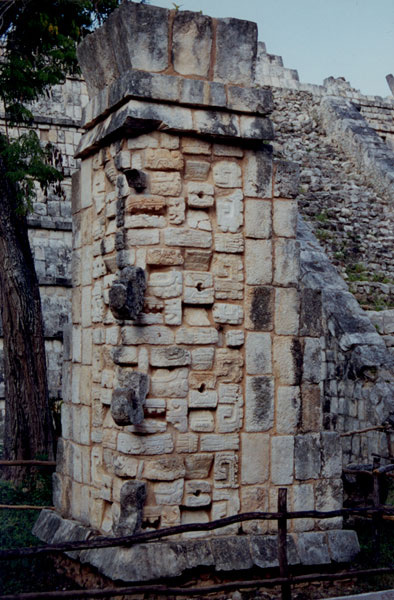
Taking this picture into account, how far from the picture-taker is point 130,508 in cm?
520

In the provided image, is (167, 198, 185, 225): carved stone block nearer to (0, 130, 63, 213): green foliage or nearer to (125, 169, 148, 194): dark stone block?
(125, 169, 148, 194): dark stone block

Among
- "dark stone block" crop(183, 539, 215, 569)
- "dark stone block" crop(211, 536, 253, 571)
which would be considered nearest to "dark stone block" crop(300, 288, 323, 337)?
"dark stone block" crop(211, 536, 253, 571)

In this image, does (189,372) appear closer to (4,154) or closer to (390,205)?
(4,154)

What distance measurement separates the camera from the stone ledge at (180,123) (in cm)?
544

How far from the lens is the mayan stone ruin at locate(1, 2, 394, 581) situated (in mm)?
5320

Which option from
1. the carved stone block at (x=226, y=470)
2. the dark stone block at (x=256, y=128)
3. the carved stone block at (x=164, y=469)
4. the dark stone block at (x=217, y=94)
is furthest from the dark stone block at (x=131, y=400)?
the dark stone block at (x=217, y=94)

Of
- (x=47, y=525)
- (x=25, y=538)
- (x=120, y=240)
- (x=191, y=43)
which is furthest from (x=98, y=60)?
(x=25, y=538)

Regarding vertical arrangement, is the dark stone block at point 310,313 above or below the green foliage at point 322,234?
below

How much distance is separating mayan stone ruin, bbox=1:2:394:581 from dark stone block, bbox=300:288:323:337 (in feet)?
0.05

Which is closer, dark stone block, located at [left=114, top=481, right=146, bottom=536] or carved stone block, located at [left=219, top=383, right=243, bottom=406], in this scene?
dark stone block, located at [left=114, top=481, right=146, bottom=536]

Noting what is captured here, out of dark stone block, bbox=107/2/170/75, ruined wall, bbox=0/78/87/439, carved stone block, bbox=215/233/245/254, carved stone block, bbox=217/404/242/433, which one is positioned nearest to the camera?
dark stone block, bbox=107/2/170/75

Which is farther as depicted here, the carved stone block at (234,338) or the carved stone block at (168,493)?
the carved stone block at (234,338)

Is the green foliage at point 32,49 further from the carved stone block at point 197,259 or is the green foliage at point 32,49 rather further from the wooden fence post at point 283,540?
the wooden fence post at point 283,540

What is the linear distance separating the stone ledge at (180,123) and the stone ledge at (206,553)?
2.90m
